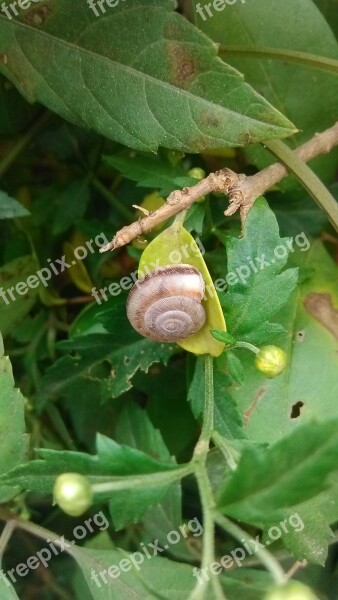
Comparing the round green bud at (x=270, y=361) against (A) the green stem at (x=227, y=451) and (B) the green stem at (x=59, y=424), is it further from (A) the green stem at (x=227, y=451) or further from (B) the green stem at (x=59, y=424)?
(B) the green stem at (x=59, y=424)

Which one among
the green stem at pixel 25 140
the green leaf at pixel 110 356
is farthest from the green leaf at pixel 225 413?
the green stem at pixel 25 140

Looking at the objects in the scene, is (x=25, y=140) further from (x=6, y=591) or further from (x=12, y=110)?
(x=6, y=591)

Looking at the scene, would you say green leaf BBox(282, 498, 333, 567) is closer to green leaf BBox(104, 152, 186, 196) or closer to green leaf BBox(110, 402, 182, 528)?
green leaf BBox(110, 402, 182, 528)

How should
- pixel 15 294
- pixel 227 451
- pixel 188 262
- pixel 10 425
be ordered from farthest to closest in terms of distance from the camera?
pixel 15 294 < pixel 10 425 < pixel 188 262 < pixel 227 451

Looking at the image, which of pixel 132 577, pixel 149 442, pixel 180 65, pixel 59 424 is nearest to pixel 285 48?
pixel 180 65

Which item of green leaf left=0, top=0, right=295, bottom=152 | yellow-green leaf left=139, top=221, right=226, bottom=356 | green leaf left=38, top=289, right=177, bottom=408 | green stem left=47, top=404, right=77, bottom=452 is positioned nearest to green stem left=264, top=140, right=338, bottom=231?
green leaf left=0, top=0, right=295, bottom=152

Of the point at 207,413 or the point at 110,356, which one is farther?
the point at 110,356
